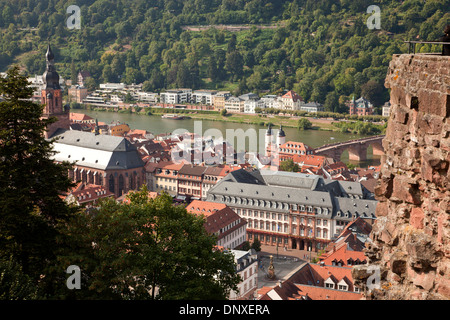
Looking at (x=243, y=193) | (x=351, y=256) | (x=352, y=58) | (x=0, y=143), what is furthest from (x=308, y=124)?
(x=0, y=143)

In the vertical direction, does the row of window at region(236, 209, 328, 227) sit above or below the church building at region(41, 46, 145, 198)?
below

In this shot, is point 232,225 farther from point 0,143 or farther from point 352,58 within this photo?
point 352,58

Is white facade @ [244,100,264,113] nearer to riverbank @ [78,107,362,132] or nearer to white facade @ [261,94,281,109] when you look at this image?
white facade @ [261,94,281,109]

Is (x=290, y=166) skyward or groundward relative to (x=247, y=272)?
skyward

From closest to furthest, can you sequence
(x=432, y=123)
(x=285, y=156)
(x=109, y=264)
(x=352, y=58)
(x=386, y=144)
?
(x=432, y=123) < (x=386, y=144) < (x=109, y=264) < (x=285, y=156) < (x=352, y=58)

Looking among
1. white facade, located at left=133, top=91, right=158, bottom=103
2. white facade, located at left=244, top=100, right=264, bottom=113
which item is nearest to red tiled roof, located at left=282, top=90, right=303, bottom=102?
white facade, located at left=244, top=100, right=264, bottom=113

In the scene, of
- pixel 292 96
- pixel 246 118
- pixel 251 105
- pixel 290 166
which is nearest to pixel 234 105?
pixel 251 105

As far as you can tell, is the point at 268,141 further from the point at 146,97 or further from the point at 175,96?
the point at 146,97
